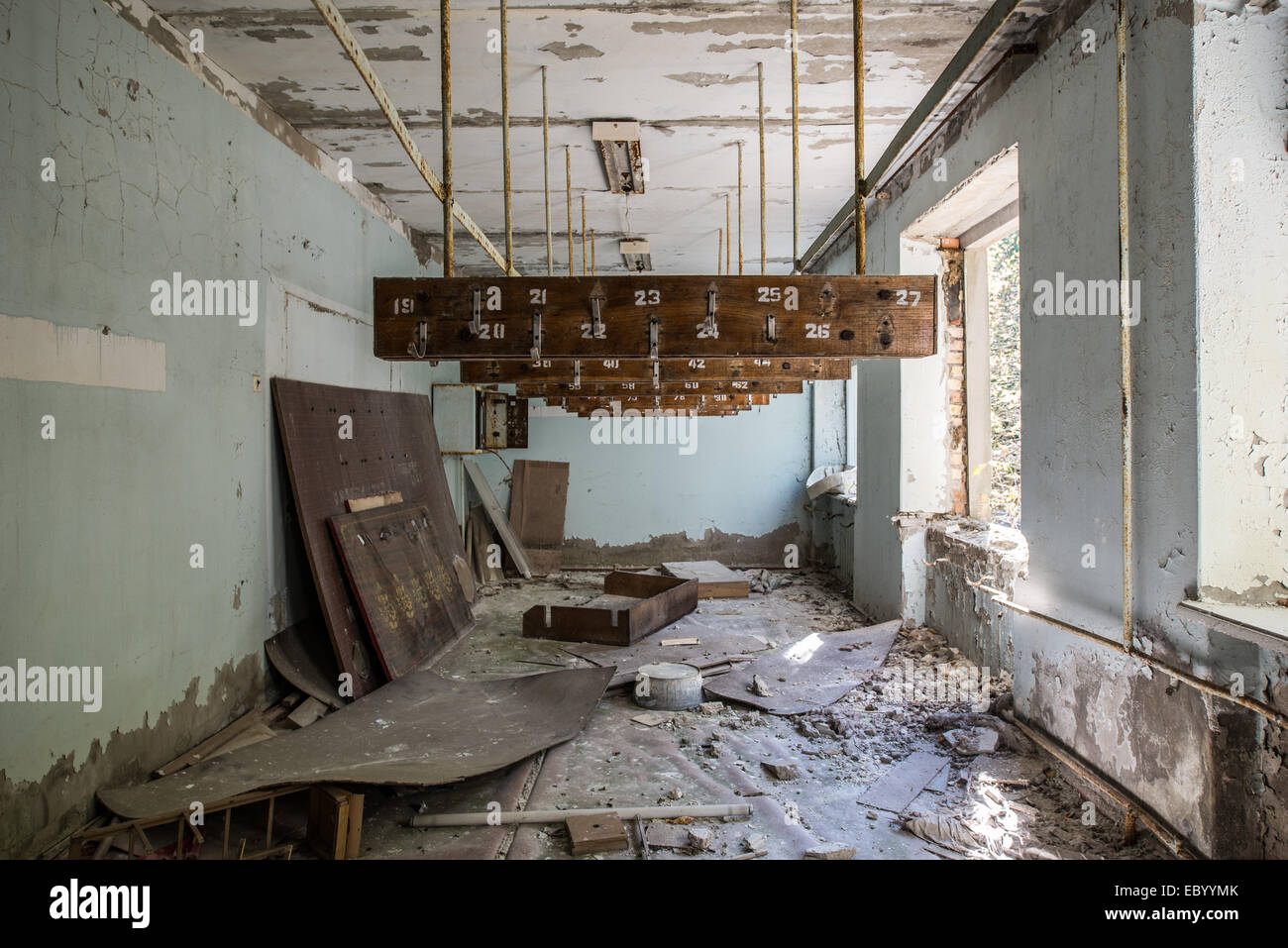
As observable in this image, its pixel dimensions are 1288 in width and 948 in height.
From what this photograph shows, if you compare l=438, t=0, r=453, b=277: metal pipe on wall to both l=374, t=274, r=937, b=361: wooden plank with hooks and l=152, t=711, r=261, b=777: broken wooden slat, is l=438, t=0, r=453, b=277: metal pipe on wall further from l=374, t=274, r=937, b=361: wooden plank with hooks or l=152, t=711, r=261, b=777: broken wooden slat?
l=152, t=711, r=261, b=777: broken wooden slat

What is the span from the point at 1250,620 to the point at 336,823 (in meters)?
2.94

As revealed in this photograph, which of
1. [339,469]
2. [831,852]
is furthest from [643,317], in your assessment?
[339,469]

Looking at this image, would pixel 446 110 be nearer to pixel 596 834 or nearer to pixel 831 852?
pixel 596 834

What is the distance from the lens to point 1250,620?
215 centimetres

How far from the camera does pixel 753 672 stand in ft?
15.1

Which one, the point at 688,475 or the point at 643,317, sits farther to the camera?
the point at 688,475

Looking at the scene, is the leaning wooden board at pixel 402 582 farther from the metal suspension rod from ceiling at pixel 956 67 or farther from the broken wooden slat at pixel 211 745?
the metal suspension rod from ceiling at pixel 956 67

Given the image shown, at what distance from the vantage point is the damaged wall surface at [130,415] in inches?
97.0

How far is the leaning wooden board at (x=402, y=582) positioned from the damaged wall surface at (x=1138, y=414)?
3499 mm

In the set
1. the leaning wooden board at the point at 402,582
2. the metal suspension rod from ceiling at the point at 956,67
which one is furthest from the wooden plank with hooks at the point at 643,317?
the leaning wooden board at the point at 402,582

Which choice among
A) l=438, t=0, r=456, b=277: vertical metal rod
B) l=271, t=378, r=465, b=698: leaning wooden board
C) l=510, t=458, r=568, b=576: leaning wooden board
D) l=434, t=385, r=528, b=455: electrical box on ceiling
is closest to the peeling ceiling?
l=438, t=0, r=456, b=277: vertical metal rod

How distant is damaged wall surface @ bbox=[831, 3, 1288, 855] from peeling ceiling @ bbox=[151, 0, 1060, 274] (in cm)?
68
